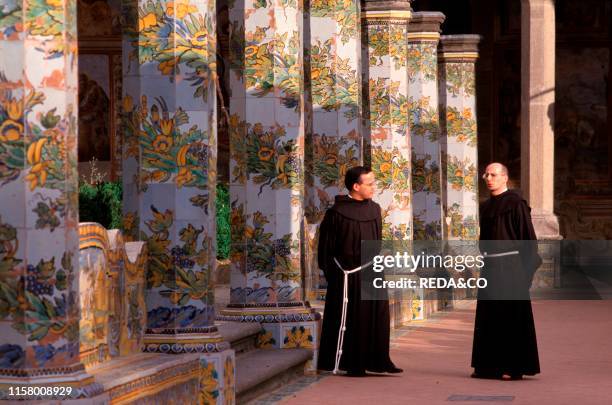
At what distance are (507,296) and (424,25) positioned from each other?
10.8m

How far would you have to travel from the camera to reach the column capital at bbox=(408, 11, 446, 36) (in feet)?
76.1

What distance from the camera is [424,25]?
76.4 ft

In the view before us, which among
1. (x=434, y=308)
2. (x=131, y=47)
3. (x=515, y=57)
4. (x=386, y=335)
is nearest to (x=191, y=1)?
(x=131, y=47)

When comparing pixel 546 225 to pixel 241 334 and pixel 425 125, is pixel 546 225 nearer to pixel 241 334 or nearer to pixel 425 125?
pixel 425 125

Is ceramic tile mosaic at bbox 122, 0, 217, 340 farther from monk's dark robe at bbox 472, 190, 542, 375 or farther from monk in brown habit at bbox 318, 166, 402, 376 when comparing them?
monk's dark robe at bbox 472, 190, 542, 375

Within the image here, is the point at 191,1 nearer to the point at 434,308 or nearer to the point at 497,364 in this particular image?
the point at 497,364

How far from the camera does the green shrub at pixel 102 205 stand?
886 inches

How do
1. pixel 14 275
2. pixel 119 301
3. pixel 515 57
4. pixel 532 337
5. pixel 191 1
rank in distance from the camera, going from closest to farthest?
pixel 14 275 → pixel 119 301 → pixel 191 1 → pixel 532 337 → pixel 515 57

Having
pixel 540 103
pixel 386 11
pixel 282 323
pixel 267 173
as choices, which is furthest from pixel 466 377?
pixel 540 103

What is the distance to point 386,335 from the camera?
13.0 metres

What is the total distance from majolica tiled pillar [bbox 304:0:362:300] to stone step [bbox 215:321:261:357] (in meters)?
2.81

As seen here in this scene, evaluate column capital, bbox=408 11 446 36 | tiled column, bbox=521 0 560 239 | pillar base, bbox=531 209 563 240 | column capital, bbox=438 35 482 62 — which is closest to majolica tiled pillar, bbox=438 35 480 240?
column capital, bbox=438 35 482 62

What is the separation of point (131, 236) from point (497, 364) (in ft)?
12.7

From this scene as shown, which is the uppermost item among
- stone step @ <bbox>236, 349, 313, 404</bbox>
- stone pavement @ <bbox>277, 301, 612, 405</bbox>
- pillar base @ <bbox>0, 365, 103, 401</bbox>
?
pillar base @ <bbox>0, 365, 103, 401</bbox>
